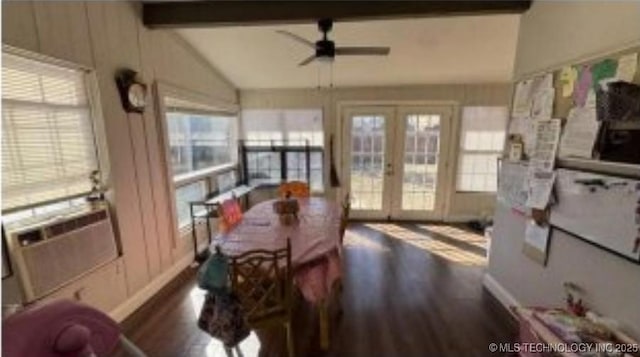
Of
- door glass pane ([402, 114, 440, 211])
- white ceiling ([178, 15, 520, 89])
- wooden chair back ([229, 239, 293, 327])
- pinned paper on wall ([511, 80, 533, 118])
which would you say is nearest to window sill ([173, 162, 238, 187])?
white ceiling ([178, 15, 520, 89])

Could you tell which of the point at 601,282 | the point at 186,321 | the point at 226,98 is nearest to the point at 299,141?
the point at 226,98

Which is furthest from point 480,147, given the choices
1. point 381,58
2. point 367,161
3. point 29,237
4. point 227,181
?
point 29,237

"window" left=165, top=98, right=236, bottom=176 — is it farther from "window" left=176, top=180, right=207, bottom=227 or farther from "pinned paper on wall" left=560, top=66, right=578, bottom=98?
"pinned paper on wall" left=560, top=66, right=578, bottom=98

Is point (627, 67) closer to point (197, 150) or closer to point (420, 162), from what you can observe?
point (420, 162)

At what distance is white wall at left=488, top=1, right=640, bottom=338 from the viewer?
5.30 ft

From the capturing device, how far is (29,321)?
1.98ft

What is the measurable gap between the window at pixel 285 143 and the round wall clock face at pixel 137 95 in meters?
2.33

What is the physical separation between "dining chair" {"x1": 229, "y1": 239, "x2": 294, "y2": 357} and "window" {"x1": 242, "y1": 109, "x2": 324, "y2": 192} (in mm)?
3188

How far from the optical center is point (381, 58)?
3.77 m

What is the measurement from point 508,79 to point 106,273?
16.4 feet

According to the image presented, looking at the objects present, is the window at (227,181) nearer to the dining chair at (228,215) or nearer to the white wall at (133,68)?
the white wall at (133,68)

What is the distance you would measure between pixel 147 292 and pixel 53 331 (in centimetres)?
248

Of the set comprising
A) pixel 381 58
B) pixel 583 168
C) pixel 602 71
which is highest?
pixel 381 58

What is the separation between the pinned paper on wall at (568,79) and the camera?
1.95 m
